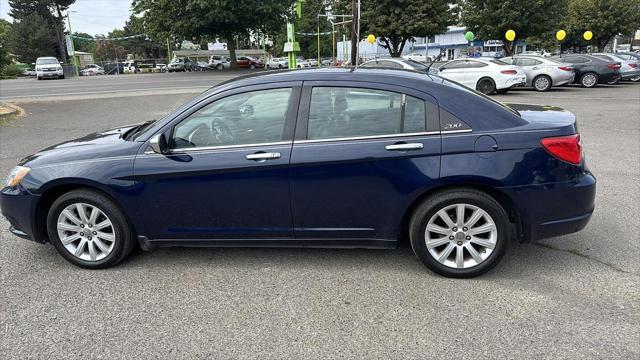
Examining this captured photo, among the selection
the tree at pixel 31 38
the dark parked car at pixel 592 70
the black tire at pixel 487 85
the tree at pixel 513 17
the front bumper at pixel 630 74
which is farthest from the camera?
the tree at pixel 31 38

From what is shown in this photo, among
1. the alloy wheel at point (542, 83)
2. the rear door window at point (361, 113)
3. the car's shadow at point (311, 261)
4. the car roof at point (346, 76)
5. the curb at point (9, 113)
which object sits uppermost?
the car roof at point (346, 76)

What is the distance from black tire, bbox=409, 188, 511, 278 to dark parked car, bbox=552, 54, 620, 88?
20.2m

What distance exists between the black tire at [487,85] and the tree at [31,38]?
236 feet

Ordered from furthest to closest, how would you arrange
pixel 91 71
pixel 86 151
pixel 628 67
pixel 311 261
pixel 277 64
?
pixel 277 64
pixel 91 71
pixel 628 67
pixel 311 261
pixel 86 151

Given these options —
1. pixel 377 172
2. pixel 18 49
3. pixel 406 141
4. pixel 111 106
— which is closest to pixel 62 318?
pixel 377 172

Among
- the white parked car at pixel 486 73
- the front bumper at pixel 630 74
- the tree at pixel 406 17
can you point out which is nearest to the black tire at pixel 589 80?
the front bumper at pixel 630 74

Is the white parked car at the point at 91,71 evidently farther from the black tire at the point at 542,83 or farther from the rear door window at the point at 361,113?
the rear door window at the point at 361,113

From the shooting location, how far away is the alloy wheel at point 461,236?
3500 millimetres

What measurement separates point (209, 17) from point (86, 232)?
117 feet

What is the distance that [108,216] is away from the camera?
378 cm

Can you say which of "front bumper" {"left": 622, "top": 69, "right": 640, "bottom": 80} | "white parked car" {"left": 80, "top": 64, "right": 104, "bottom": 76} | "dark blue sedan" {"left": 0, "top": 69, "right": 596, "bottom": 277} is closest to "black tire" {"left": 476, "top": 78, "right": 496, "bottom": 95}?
"front bumper" {"left": 622, "top": 69, "right": 640, "bottom": 80}

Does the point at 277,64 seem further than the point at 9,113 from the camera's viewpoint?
Yes

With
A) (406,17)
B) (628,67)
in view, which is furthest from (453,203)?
(406,17)

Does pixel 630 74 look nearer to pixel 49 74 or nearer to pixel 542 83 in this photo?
pixel 542 83
